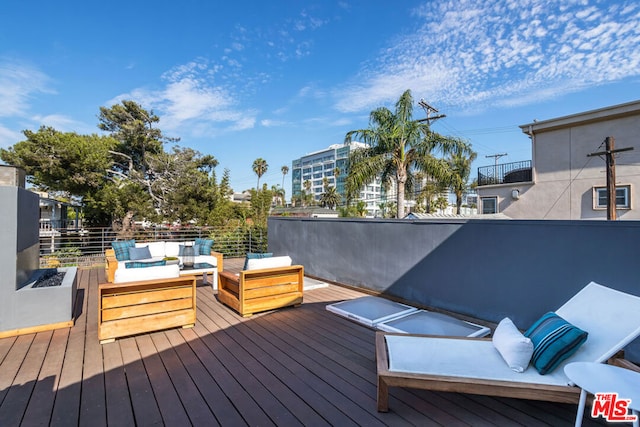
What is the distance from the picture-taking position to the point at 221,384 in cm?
251

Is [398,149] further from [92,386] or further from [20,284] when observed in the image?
[92,386]

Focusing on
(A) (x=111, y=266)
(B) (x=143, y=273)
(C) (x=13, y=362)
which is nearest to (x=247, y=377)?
(B) (x=143, y=273)

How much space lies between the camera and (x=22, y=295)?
361 cm

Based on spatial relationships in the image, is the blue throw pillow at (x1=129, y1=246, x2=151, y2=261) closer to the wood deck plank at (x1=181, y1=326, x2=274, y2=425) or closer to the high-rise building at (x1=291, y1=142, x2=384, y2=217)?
the wood deck plank at (x1=181, y1=326, x2=274, y2=425)

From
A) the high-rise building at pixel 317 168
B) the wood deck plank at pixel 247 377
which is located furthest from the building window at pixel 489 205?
the high-rise building at pixel 317 168

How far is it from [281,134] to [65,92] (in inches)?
538

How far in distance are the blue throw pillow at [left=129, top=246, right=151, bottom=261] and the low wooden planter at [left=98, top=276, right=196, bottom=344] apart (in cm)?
327

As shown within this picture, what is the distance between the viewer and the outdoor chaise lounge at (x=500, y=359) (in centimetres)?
194

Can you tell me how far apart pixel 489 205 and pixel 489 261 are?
13.8m

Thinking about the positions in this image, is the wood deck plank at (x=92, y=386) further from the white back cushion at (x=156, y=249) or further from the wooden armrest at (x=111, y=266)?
the white back cushion at (x=156, y=249)

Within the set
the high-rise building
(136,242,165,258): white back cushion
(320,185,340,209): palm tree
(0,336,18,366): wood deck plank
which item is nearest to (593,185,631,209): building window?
(136,242,165,258): white back cushion

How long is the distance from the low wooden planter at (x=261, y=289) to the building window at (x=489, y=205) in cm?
1440

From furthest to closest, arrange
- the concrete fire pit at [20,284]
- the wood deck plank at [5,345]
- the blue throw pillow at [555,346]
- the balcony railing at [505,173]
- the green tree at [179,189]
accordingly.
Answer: the green tree at [179,189] → the balcony railing at [505,173] → the concrete fire pit at [20,284] → the wood deck plank at [5,345] → the blue throw pillow at [555,346]

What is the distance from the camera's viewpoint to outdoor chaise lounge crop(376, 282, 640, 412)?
6.36ft
